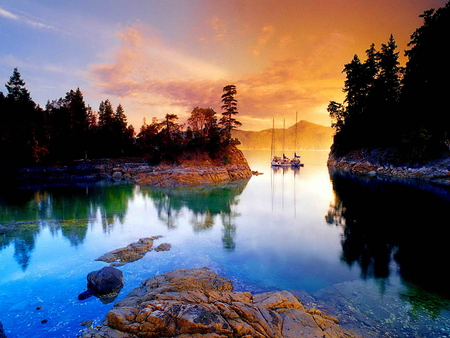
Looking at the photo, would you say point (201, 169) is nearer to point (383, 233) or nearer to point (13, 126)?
point (383, 233)

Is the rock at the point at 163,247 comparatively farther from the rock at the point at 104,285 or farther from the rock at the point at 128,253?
the rock at the point at 104,285

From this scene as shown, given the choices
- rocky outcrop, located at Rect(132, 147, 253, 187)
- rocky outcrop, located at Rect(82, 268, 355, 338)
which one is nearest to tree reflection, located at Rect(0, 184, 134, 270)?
rocky outcrop, located at Rect(132, 147, 253, 187)

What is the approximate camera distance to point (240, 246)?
45.8ft

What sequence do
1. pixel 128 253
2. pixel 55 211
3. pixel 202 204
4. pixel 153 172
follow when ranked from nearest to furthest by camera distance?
1. pixel 128 253
2. pixel 55 211
3. pixel 202 204
4. pixel 153 172

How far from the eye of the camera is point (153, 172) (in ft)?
139

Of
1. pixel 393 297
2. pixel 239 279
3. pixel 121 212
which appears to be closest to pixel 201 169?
pixel 121 212

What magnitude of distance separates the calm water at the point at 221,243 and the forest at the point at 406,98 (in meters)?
15.4

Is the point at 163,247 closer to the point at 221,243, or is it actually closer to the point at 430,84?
the point at 221,243

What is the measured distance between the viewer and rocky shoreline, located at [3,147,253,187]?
127 ft

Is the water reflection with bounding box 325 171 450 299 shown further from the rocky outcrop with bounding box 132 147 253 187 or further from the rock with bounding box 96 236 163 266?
the rocky outcrop with bounding box 132 147 253 187

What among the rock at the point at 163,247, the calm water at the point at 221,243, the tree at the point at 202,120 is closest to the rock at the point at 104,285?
the calm water at the point at 221,243

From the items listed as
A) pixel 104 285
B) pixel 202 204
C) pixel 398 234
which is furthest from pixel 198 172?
pixel 104 285

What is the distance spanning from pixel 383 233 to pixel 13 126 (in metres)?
56.4

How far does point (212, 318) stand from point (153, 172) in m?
38.7
